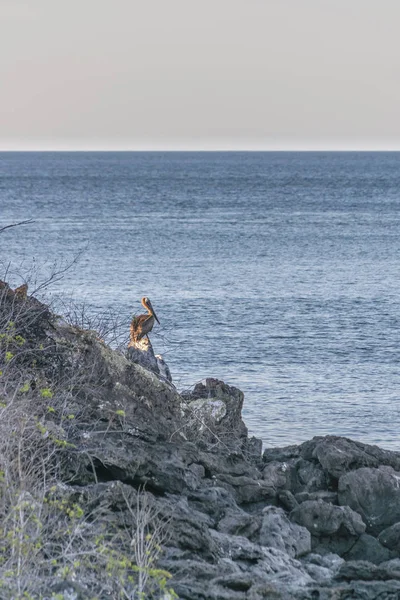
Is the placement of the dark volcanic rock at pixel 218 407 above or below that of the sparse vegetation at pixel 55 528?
below

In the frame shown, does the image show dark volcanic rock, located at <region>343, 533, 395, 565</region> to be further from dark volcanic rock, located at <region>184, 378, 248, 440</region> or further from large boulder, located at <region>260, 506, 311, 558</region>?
dark volcanic rock, located at <region>184, 378, 248, 440</region>

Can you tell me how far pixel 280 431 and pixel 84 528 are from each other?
13.6m

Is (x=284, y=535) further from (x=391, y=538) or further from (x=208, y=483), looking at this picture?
(x=391, y=538)

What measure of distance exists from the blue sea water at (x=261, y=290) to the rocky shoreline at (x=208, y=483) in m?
7.58

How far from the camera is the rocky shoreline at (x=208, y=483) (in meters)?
11.9

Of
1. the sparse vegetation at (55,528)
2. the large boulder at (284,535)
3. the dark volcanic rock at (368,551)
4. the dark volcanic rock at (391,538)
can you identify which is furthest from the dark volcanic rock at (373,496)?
the sparse vegetation at (55,528)

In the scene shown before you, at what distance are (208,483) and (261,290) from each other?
105ft

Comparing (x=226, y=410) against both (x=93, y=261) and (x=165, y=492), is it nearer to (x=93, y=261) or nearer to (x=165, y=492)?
(x=165, y=492)

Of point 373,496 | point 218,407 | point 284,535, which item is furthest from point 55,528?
point 218,407

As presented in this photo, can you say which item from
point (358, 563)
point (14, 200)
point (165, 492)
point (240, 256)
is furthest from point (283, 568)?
point (14, 200)

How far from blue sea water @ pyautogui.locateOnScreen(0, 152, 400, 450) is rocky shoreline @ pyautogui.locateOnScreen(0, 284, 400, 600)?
7.58 meters

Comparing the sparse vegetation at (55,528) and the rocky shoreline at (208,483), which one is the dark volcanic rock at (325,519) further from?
the sparse vegetation at (55,528)

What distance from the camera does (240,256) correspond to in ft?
198

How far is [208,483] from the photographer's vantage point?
14.8m
